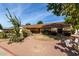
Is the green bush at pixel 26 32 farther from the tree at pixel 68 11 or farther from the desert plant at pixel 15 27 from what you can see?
the tree at pixel 68 11

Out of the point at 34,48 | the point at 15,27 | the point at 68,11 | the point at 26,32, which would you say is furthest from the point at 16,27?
the point at 68,11

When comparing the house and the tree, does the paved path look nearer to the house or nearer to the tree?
the house

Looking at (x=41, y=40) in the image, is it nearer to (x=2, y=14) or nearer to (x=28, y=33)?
(x=28, y=33)

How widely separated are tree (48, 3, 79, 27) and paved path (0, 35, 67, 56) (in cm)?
31

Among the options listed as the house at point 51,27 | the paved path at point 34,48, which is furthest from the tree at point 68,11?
the paved path at point 34,48

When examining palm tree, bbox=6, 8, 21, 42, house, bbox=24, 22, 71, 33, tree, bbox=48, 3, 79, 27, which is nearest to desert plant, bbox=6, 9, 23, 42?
palm tree, bbox=6, 8, 21, 42

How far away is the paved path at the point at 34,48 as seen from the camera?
9.88ft

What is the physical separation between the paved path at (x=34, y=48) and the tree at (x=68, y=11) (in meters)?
0.31

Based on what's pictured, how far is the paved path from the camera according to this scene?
301 centimetres

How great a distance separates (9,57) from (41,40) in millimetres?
415

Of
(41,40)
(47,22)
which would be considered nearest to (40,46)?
(41,40)

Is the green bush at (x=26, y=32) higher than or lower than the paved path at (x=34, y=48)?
higher

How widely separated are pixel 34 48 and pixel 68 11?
1.89 feet

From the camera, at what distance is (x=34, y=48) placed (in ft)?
9.98
